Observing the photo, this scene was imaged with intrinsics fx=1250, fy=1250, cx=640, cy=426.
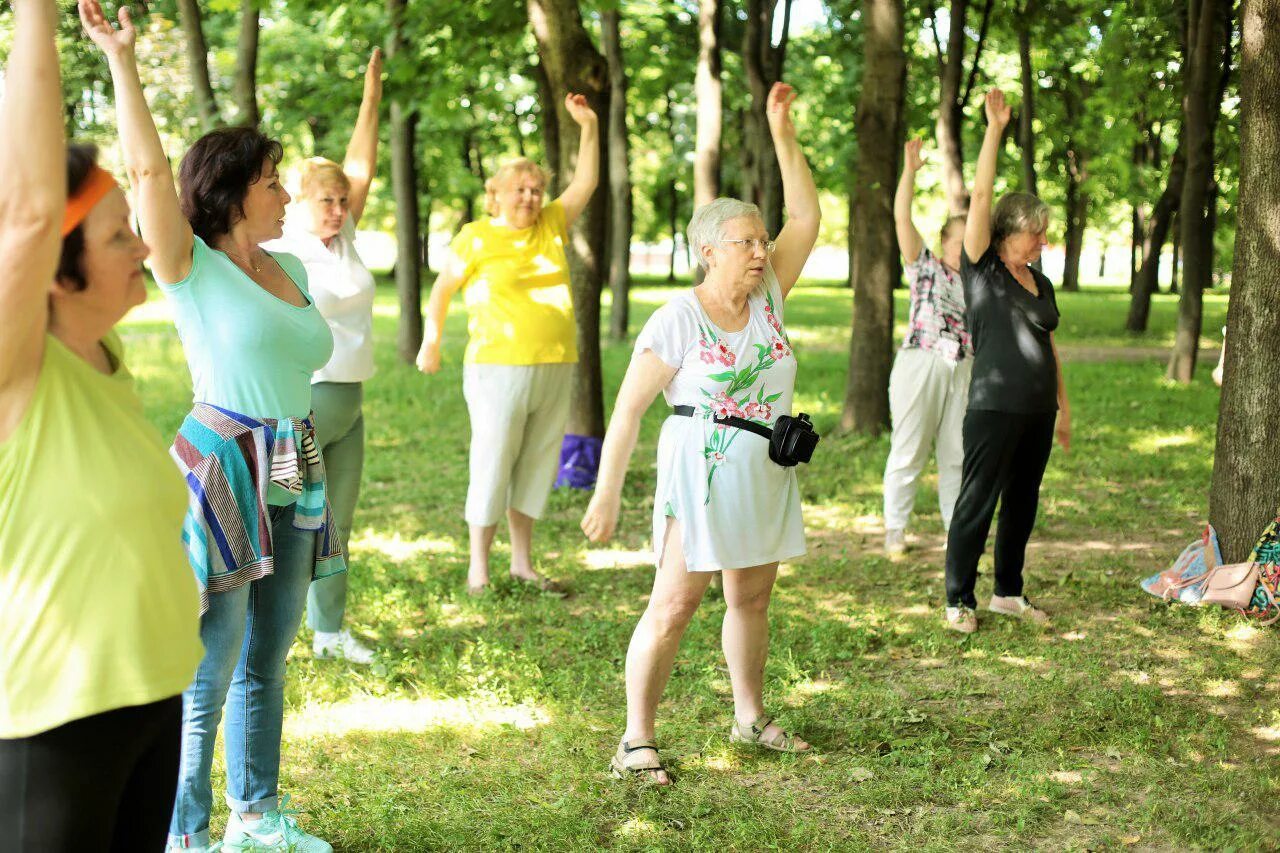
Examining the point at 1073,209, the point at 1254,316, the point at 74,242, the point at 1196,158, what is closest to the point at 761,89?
the point at 1196,158

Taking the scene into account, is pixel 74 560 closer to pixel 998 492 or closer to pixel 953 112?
pixel 998 492

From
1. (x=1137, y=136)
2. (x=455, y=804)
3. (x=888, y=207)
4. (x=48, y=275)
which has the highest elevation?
(x=1137, y=136)

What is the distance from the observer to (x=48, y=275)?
2.17m

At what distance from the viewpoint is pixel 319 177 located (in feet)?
17.1

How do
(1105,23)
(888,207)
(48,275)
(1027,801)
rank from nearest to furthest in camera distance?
(48,275) → (1027,801) → (888,207) → (1105,23)

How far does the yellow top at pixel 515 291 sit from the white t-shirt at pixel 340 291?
1158 millimetres

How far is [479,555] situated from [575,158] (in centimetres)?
360

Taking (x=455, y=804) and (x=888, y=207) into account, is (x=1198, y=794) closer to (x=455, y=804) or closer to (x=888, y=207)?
(x=455, y=804)

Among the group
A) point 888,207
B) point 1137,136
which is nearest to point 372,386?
point 888,207

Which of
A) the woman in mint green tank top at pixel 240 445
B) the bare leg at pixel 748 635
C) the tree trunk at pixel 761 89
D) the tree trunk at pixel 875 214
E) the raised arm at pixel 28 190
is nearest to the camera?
the raised arm at pixel 28 190

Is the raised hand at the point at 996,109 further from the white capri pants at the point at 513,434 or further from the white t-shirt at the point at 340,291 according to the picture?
the white t-shirt at the point at 340,291

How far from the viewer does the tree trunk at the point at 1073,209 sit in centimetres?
3594

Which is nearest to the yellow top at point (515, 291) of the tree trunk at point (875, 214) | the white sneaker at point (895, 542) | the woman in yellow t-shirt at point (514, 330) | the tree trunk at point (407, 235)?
the woman in yellow t-shirt at point (514, 330)

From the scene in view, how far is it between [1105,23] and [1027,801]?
15200 mm
